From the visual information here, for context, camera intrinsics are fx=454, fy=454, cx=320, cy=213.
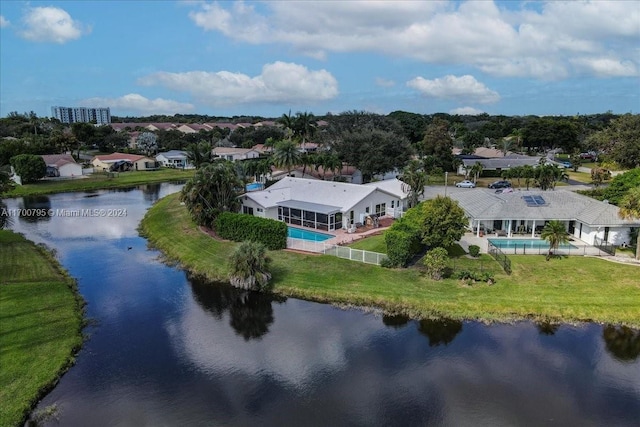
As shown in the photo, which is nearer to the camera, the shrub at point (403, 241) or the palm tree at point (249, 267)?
the palm tree at point (249, 267)

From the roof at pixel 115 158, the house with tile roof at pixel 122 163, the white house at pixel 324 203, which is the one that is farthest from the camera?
the roof at pixel 115 158

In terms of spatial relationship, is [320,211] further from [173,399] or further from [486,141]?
[486,141]

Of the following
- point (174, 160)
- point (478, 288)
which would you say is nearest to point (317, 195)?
point (478, 288)

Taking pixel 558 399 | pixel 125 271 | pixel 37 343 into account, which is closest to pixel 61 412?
pixel 37 343

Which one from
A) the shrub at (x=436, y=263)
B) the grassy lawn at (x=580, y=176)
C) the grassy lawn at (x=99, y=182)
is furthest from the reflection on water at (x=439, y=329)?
the grassy lawn at (x=99, y=182)

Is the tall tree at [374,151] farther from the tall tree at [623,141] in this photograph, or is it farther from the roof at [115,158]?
the roof at [115,158]

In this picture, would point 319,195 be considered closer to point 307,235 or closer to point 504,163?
point 307,235
